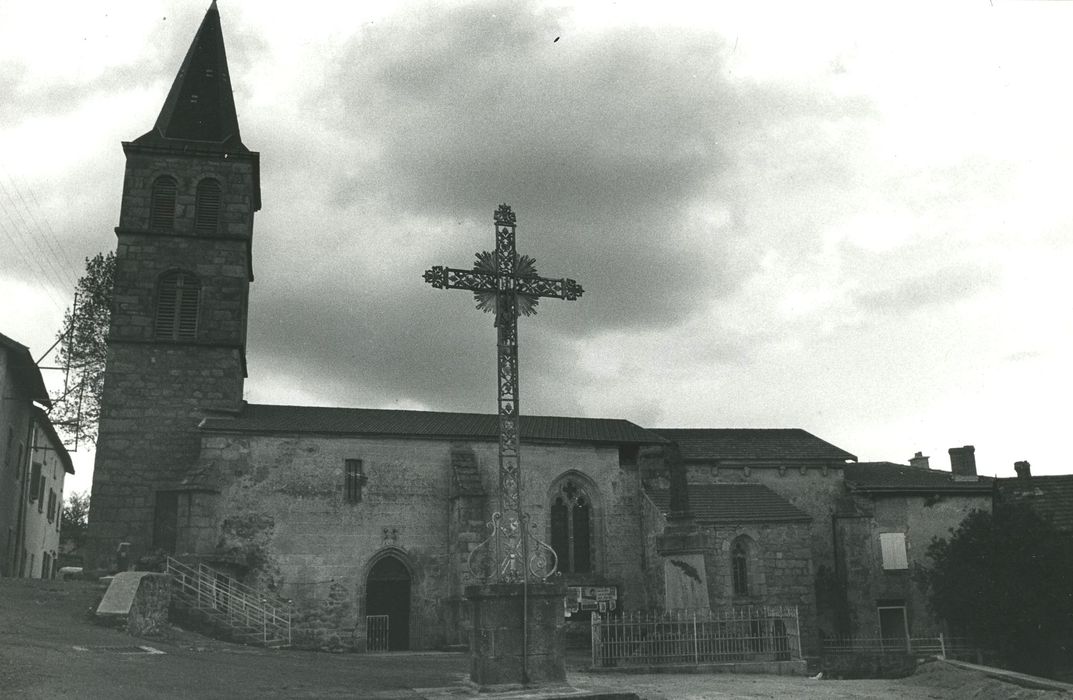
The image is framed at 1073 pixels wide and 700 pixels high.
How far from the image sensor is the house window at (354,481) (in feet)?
82.2

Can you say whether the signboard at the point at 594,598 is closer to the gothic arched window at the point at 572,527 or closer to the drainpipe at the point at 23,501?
the gothic arched window at the point at 572,527

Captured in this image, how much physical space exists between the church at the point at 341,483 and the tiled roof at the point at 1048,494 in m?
2.53

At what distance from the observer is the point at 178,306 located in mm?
26344

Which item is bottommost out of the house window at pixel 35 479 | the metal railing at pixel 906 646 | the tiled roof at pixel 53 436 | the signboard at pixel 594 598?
the metal railing at pixel 906 646

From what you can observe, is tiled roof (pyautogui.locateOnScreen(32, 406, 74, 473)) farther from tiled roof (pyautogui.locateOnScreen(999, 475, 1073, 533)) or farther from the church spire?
tiled roof (pyautogui.locateOnScreen(999, 475, 1073, 533))

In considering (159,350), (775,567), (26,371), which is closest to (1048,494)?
(775,567)

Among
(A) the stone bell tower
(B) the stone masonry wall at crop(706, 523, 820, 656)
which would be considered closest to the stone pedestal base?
(A) the stone bell tower

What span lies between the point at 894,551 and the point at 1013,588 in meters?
4.56

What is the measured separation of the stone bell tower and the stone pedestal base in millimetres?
14254

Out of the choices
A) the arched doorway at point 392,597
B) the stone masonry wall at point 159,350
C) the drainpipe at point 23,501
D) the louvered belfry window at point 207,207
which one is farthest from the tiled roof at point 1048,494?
the drainpipe at point 23,501

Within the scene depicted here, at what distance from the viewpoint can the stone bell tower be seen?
24172mm

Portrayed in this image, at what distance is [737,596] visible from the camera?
25812mm

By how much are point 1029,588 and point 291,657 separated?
779 inches

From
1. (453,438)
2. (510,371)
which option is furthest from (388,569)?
(510,371)
